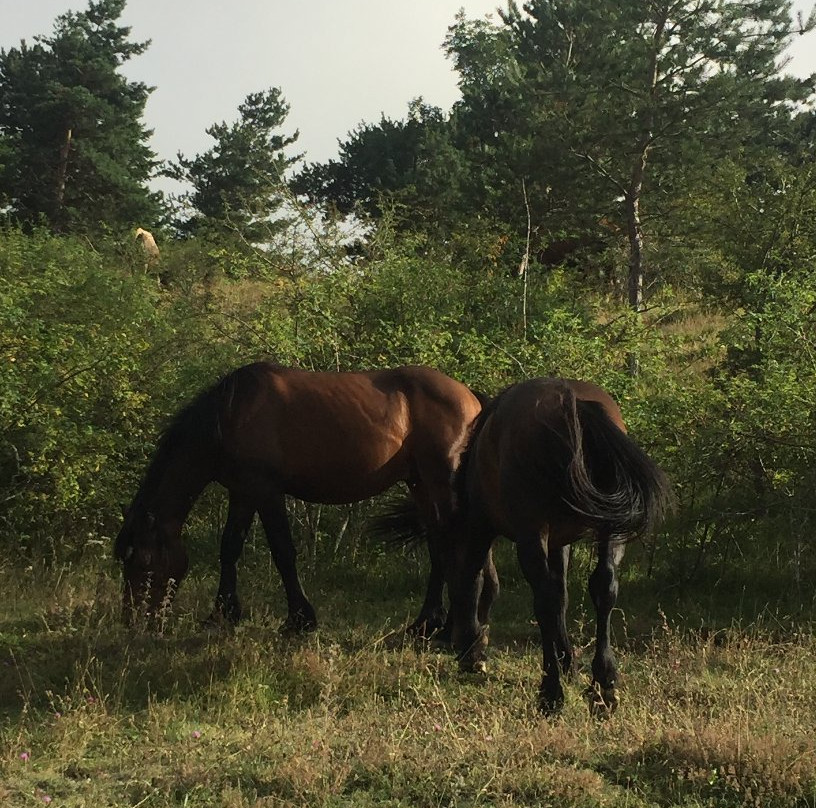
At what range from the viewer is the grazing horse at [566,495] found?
412 centimetres

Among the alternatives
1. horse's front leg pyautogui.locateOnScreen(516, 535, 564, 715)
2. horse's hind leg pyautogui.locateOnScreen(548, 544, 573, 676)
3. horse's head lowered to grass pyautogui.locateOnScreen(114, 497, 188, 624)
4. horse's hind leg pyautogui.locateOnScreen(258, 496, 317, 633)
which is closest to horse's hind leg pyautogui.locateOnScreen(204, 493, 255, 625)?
horse's hind leg pyautogui.locateOnScreen(258, 496, 317, 633)

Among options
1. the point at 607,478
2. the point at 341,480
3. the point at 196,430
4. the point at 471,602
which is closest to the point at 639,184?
the point at 341,480

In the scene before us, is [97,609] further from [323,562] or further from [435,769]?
[435,769]

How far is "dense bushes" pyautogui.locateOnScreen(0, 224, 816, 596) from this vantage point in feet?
22.7

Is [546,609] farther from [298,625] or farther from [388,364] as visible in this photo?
[388,364]

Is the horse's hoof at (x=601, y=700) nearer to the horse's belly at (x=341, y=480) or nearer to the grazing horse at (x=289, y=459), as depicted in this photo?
the grazing horse at (x=289, y=459)

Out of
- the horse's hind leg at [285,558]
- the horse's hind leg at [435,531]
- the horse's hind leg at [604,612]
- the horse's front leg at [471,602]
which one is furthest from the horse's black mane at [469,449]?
the horse's hind leg at [285,558]

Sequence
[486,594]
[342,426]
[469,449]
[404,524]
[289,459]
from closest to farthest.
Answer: [469,449] < [486,594] < [289,459] < [342,426] < [404,524]

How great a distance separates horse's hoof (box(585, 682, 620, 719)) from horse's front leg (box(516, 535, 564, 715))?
171 millimetres

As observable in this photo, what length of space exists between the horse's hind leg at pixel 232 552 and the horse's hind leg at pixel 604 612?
2790 millimetres

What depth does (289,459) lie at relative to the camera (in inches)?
245

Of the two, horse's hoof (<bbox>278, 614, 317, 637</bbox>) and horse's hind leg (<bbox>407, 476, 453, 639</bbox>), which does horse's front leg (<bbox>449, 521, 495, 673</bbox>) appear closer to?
horse's hind leg (<bbox>407, 476, 453, 639</bbox>)

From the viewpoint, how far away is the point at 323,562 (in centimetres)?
790

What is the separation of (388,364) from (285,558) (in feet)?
8.95
